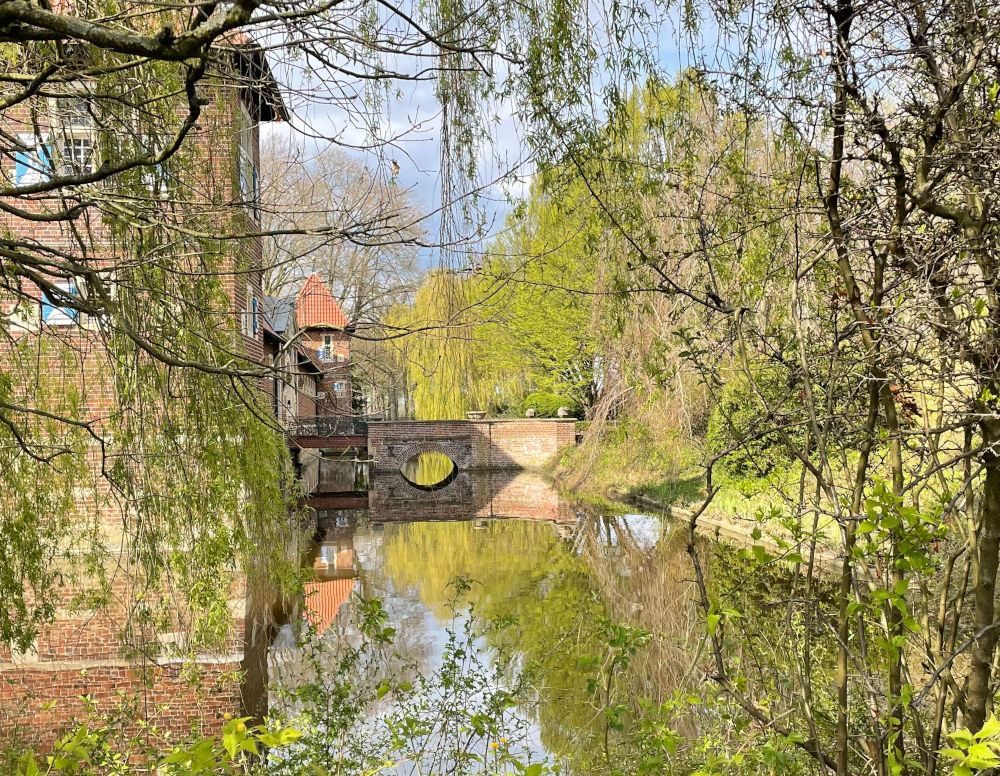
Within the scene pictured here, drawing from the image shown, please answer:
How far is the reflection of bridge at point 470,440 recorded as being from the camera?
82.8 ft

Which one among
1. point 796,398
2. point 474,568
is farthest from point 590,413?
point 796,398

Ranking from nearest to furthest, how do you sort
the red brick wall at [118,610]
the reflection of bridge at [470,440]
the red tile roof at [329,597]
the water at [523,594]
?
the red brick wall at [118,610]
the water at [523,594]
the red tile roof at [329,597]
the reflection of bridge at [470,440]

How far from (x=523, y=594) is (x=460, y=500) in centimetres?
1120

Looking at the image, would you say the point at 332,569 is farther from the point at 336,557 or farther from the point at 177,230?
the point at 177,230

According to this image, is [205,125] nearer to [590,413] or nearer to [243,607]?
[243,607]

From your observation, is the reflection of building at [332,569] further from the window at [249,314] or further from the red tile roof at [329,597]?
the window at [249,314]

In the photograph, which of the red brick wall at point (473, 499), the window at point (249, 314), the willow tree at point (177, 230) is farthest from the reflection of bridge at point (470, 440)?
the willow tree at point (177, 230)

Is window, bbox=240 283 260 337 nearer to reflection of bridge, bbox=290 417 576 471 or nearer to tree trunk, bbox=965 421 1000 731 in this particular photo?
tree trunk, bbox=965 421 1000 731

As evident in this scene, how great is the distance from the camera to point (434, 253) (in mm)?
2494

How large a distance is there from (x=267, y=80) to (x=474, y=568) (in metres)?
9.65

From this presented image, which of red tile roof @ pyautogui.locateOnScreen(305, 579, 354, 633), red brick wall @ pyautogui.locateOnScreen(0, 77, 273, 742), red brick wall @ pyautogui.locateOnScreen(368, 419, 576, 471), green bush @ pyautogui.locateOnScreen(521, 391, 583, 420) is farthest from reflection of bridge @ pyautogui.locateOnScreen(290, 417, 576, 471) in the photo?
red brick wall @ pyautogui.locateOnScreen(0, 77, 273, 742)

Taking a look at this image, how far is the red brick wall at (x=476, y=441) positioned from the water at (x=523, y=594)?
4.57 meters

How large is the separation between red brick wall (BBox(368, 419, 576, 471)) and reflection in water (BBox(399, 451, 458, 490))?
503mm

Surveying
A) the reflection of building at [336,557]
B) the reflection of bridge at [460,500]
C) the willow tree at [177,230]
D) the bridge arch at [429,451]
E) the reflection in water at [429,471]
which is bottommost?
the reflection of building at [336,557]
